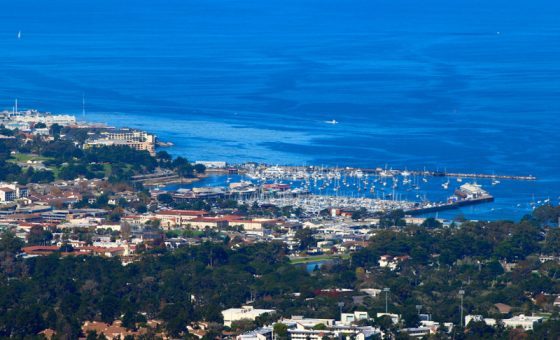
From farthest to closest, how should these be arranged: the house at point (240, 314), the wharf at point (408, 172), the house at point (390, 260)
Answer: the wharf at point (408, 172) < the house at point (390, 260) < the house at point (240, 314)

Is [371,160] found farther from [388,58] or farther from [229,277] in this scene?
[388,58]

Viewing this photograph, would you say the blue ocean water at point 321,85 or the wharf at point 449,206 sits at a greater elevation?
the blue ocean water at point 321,85

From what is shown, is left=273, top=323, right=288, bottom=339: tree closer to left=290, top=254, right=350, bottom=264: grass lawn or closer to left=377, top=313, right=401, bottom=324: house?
left=377, top=313, right=401, bottom=324: house

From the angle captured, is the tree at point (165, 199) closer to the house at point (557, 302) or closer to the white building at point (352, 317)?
the house at point (557, 302)

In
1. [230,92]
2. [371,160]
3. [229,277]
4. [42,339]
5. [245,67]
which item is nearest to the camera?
[42,339]

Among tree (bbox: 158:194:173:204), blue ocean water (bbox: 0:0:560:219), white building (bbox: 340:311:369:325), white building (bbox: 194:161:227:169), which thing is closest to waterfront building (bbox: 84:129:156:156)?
blue ocean water (bbox: 0:0:560:219)

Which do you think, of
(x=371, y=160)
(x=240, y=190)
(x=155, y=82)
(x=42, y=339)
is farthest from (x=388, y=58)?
(x=42, y=339)

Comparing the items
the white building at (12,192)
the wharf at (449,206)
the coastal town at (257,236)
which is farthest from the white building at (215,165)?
the wharf at (449,206)
